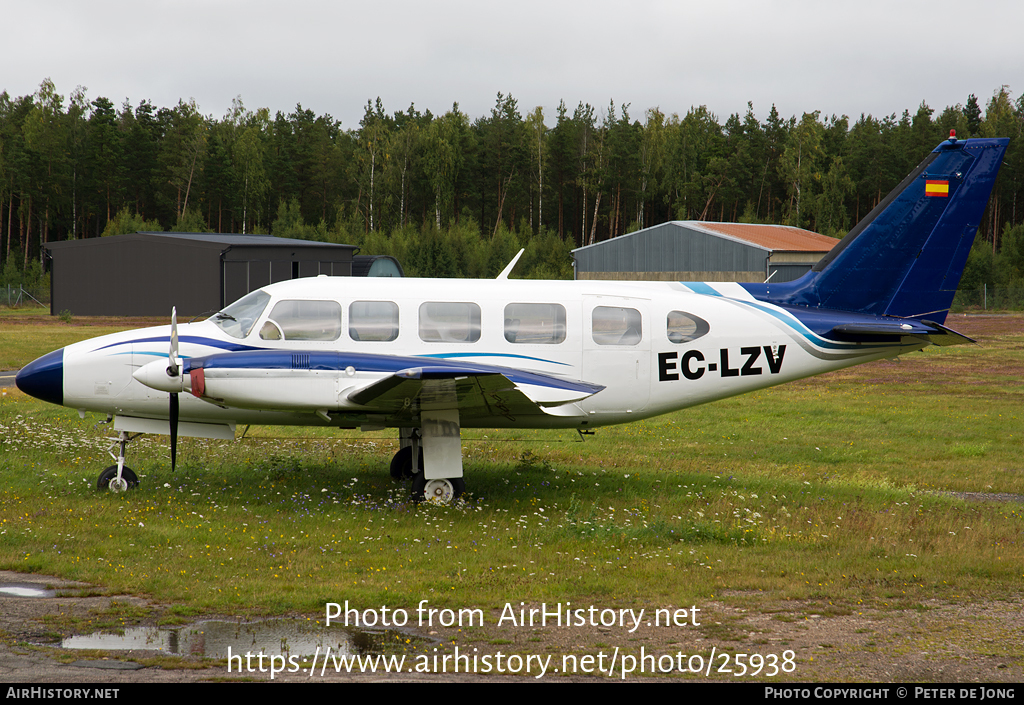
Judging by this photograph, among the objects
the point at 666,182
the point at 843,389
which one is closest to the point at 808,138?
the point at 666,182

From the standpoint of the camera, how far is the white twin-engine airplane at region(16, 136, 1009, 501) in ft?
36.6

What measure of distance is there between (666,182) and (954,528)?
281ft

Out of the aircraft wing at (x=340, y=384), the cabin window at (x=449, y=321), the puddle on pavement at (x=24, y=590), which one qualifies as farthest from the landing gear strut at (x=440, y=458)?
the puddle on pavement at (x=24, y=590)

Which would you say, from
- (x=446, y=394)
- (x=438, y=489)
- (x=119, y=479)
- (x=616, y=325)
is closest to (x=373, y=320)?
(x=446, y=394)

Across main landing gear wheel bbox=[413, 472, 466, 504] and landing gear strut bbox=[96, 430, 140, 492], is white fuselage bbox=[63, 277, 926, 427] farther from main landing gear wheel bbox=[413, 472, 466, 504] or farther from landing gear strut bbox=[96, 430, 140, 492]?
main landing gear wheel bbox=[413, 472, 466, 504]

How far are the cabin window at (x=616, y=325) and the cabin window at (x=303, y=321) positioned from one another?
3756mm

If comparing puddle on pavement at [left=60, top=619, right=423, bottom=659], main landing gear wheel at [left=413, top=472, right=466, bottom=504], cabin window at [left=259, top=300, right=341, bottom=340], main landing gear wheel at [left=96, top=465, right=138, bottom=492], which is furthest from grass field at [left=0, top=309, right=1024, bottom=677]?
cabin window at [left=259, top=300, right=341, bottom=340]

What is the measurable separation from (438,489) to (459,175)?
282 ft

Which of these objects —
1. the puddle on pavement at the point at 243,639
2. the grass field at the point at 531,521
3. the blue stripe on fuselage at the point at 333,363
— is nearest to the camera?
the puddle on pavement at the point at 243,639

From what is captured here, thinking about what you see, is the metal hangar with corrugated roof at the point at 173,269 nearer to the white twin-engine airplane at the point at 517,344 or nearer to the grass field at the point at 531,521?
the grass field at the point at 531,521

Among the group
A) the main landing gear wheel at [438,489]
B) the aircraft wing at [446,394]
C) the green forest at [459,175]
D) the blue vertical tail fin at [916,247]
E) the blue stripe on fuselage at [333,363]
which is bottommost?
the main landing gear wheel at [438,489]

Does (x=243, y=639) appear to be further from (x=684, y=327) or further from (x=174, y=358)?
(x=684, y=327)

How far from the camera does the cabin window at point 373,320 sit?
1170cm

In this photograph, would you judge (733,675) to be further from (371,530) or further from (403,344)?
(403,344)
